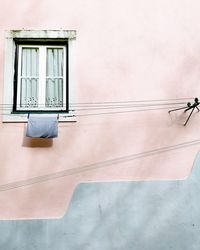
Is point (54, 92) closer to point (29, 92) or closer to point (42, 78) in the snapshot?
point (42, 78)

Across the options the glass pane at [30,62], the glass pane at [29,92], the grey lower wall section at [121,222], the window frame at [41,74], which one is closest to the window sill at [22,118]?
the window frame at [41,74]

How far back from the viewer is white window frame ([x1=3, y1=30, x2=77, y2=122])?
7375 millimetres

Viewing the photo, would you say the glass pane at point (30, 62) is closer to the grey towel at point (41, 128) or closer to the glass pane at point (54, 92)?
the glass pane at point (54, 92)

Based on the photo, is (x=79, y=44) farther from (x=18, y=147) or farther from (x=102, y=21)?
(x=18, y=147)

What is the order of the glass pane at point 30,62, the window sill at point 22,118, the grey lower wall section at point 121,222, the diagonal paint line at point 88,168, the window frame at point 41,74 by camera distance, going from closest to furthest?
the grey lower wall section at point 121,222 → the diagonal paint line at point 88,168 → the window sill at point 22,118 → the window frame at point 41,74 → the glass pane at point 30,62

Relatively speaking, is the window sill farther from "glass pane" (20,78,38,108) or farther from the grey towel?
"glass pane" (20,78,38,108)

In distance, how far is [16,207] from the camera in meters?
6.95

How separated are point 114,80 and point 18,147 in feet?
6.69

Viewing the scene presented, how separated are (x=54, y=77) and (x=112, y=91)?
1099 millimetres

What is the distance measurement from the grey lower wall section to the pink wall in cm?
18

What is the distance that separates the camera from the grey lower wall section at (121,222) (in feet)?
22.2

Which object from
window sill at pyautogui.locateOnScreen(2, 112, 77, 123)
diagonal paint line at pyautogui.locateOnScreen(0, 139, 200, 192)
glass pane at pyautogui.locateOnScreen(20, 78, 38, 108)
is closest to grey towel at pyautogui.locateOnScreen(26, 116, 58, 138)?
window sill at pyautogui.locateOnScreen(2, 112, 77, 123)

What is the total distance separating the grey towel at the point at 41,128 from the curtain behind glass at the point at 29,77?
0.49m

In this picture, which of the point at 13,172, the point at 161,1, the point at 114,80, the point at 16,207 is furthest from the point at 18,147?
the point at 161,1
